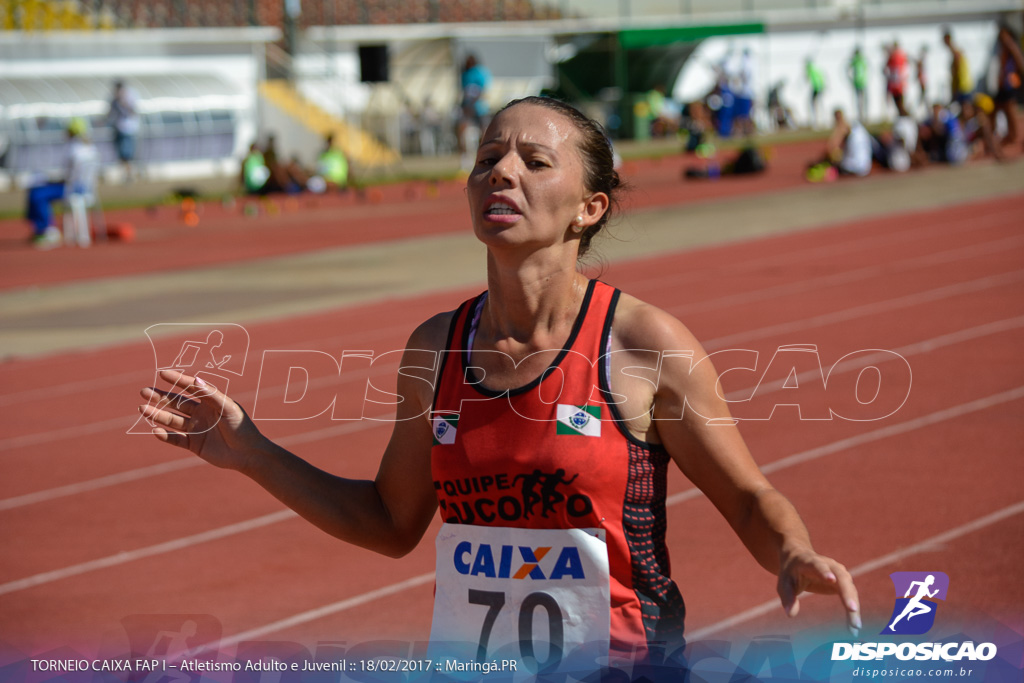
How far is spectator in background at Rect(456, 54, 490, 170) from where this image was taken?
25156 mm

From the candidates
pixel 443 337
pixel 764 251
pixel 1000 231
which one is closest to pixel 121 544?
pixel 443 337

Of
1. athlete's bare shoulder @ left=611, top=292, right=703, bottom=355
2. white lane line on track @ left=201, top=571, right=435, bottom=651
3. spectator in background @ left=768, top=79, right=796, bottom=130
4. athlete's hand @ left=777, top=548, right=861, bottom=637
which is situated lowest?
spectator in background @ left=768, top=79, right=796, bottom=130

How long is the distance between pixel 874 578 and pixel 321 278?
9.78 meters

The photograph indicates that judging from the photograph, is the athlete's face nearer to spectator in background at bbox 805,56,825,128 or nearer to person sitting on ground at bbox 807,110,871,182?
person sitting on ground at bbox 807,110,871,182

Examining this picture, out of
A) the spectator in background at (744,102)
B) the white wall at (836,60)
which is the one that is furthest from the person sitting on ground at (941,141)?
the white wall at (836,60)

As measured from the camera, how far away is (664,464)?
2.17 meters

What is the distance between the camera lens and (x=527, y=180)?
208cm

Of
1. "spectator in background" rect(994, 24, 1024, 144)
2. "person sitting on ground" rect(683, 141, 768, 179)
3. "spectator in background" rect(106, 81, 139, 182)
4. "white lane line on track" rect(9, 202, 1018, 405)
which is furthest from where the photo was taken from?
"spectator in background" rect(106, 81, 139, 182)

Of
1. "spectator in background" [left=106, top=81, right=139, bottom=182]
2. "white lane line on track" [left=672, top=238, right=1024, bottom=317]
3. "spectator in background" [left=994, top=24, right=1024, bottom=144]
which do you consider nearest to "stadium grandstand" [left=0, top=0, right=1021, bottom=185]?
"spectator in background" [left=106, top=81, right=139, bottom=182]

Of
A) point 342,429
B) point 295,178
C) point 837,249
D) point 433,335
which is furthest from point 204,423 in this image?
point 295,178

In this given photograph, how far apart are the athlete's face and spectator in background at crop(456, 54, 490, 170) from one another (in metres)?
23.2

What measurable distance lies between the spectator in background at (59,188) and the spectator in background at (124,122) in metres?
6.90

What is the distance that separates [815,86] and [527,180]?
109ft

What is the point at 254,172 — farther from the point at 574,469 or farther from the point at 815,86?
the point at 574,469
